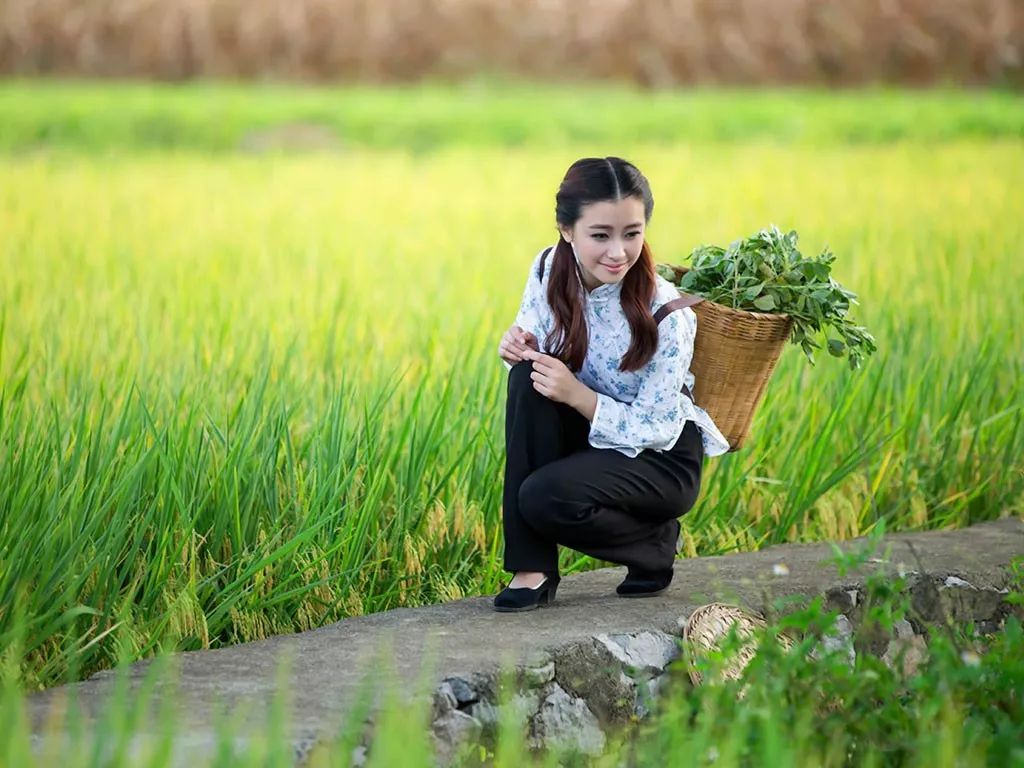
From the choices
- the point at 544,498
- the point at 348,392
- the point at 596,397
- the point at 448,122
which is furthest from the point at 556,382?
the point at 448,122

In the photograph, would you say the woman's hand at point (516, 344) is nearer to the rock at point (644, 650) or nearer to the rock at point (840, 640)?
the rock at point (644, 650)

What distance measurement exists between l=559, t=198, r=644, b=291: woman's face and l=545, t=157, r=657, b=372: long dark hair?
0.01 metres

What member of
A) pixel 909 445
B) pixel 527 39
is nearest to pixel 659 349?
pixel 909 445

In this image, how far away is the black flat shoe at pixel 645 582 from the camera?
8.24 ft

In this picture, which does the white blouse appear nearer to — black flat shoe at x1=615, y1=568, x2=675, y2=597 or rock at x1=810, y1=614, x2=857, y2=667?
black flat shoe at x1=615, y1=568, x2=675, y2=597

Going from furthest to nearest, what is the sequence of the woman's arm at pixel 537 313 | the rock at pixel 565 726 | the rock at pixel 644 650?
the woman's arm at pixel 537 313, the rock at pixel 644 650, the rock at pixel 565 726

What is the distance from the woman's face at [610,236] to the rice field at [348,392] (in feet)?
1.66

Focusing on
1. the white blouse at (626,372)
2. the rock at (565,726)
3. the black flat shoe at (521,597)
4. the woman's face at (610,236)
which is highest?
the woman's face at (610,236)

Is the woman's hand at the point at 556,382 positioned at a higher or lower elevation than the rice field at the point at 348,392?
higher

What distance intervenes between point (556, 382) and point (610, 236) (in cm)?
23

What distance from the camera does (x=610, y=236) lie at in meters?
2.36

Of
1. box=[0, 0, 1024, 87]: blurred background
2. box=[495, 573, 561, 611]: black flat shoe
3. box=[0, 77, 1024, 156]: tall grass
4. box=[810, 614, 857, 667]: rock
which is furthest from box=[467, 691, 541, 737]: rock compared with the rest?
box=[0, 0, 1024, 87]: blurred background

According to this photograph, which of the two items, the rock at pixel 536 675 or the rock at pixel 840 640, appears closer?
the rock at pixel 536 675

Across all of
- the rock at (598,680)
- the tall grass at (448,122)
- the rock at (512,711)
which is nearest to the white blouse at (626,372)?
the rock at (598,680)
